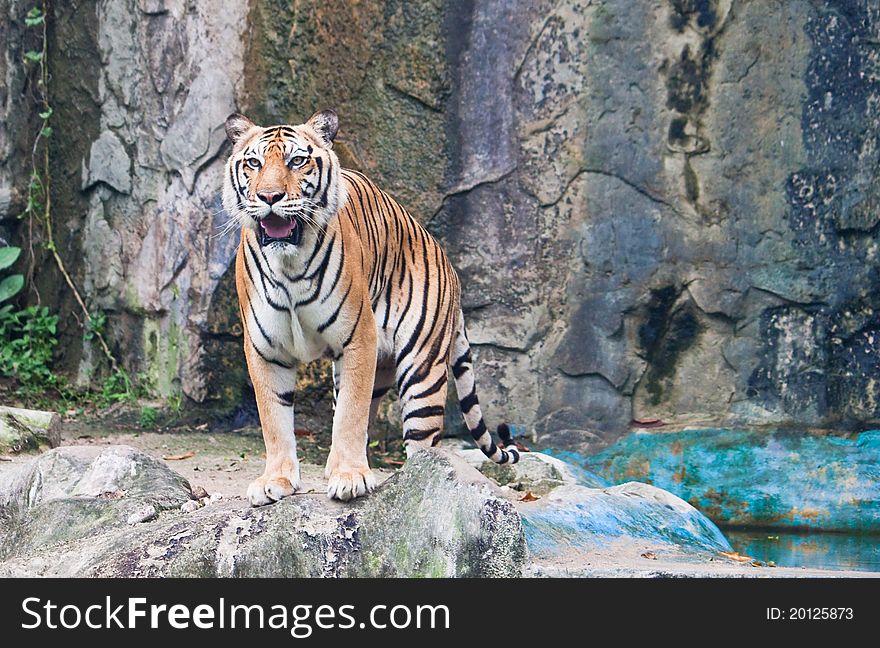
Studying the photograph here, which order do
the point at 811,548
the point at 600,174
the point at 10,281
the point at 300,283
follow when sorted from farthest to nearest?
the point at 10,281 < the point at 600,174 < the point at 811,548 < the point at 300,283

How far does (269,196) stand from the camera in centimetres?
400

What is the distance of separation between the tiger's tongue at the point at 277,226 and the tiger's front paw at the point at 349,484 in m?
0.80

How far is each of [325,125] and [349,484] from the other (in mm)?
1307

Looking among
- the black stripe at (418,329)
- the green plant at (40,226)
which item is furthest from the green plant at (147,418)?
the black stripe at (418,329)

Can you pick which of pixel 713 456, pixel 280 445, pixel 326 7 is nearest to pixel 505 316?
pixel 713 456

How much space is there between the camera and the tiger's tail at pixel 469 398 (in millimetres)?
5531

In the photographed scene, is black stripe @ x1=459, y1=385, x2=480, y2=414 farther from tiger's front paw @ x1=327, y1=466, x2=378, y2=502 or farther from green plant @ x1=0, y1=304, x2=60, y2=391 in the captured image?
green plant @ x1=0, y1=304, x2=60, y2=391

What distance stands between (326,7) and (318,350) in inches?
132

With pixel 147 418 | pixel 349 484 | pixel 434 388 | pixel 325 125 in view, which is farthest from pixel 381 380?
pixel 147 418

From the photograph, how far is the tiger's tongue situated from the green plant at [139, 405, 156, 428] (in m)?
3.62

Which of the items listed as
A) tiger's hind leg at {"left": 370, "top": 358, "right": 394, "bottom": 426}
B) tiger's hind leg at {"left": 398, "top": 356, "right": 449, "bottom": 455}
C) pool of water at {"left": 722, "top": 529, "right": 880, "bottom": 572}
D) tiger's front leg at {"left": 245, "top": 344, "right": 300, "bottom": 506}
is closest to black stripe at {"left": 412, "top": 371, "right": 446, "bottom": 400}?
tiger's hind leg at {"left": 398, "top": 356, "right": 449, "bottom": 455}

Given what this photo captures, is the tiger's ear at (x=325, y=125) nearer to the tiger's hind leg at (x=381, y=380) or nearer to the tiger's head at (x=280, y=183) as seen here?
the tiger's head at (x=280, y=183)

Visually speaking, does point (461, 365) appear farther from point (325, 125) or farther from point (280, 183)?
point (280, 183)

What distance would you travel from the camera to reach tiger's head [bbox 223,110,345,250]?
4.04 meters
